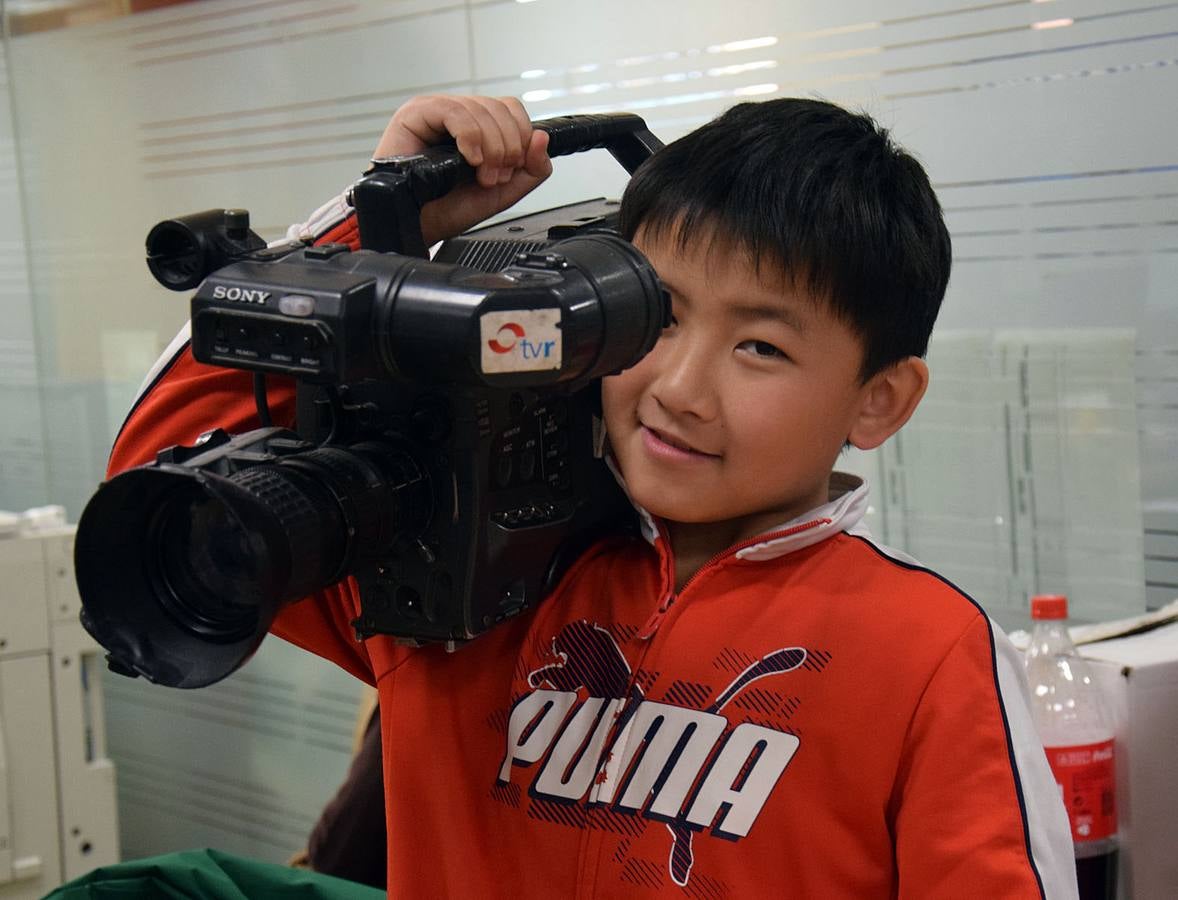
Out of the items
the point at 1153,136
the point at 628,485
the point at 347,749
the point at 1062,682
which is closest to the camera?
the point at 628,485

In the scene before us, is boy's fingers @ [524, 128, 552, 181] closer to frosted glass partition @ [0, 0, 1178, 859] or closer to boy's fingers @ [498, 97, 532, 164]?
boy's fingers @ [498, 97, 532, 164]

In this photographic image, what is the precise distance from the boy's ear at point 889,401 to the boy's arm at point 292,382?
0.33 meters

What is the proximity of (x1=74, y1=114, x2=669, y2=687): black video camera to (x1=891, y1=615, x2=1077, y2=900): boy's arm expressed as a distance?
0.28 metres

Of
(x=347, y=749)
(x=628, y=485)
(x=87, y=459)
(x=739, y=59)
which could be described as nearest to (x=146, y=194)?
(x=87, y=459)

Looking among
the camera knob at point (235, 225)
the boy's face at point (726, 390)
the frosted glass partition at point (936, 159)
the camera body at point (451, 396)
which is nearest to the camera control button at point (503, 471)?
the camera body at point (451, 396)

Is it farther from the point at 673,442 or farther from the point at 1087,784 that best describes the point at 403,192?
the point at 1087,784

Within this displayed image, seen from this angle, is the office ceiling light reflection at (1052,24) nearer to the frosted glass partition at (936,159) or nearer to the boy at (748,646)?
the frosted glass partition at (936,159)

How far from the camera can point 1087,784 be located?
136 cm

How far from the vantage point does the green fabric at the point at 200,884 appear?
1.33m

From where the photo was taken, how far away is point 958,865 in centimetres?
84

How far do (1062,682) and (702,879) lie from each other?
2.12 feet

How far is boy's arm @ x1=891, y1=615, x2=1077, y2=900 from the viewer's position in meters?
0.84

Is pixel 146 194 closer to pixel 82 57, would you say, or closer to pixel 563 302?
pixel 82 57

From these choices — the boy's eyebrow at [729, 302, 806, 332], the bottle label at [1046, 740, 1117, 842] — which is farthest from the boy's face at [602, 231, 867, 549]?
the bottle label at [1046, 740, 1117, 842]
